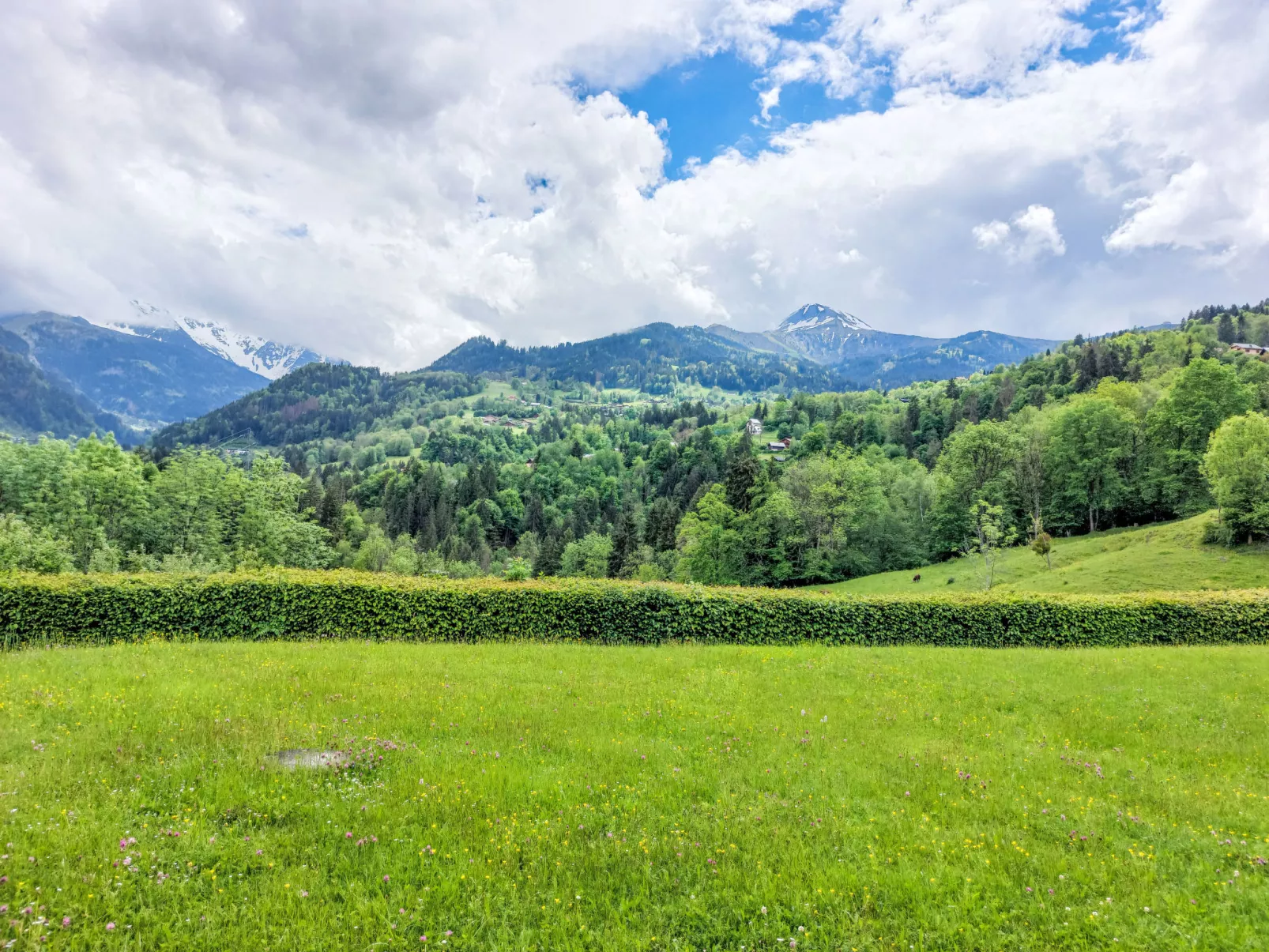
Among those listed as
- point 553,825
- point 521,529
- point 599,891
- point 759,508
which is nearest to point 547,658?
point 553,825

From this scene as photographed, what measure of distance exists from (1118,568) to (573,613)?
4352cm

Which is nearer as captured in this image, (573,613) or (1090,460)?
(573,613)

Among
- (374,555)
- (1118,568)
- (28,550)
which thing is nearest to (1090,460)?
(1118,568)

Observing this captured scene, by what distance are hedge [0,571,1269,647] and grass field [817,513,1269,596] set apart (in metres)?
7.84

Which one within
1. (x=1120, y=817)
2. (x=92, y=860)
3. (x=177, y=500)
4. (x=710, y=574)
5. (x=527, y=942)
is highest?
(x=177, y=500)

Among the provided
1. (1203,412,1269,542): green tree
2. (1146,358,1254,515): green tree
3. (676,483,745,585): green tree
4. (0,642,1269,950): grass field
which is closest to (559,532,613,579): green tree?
(676,483,745,585): green tree

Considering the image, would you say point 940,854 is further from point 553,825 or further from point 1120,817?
point 553,825

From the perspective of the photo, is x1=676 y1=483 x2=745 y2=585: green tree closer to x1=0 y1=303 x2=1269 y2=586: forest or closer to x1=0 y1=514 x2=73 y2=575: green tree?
x1=0 y1=303 x2=1269 y2=586: forest

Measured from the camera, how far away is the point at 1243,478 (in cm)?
4191

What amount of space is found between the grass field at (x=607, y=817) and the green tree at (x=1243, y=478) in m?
41.2

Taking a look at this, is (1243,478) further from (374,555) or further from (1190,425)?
(374,555)

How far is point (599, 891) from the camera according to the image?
621cm

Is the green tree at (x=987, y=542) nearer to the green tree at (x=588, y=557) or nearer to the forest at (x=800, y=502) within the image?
the forest at (x=800, y=502)

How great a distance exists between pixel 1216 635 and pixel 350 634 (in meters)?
34.8
